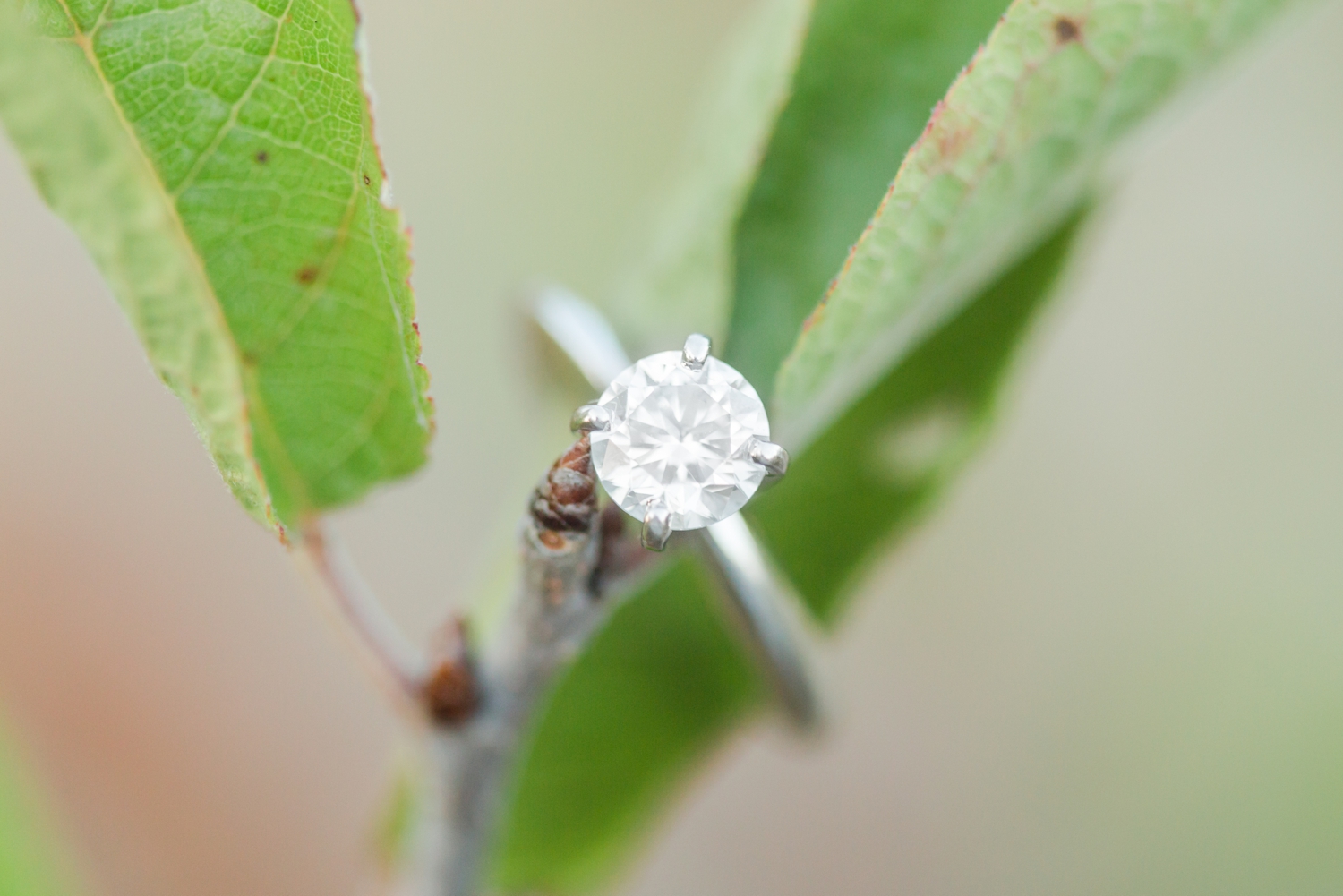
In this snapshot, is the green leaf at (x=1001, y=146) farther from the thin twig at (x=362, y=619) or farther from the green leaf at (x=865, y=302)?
the thin twig at (x=362, y=619)

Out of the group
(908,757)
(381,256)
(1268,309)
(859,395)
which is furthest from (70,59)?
(1268,309)

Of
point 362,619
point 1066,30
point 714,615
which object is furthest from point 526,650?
point 1066,30

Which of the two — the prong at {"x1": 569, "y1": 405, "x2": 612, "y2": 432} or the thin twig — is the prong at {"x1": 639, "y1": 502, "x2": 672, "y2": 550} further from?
the thin twig

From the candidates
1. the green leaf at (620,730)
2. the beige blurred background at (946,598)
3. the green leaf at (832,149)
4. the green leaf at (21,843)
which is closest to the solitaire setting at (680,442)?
the green leaf at (832,149)

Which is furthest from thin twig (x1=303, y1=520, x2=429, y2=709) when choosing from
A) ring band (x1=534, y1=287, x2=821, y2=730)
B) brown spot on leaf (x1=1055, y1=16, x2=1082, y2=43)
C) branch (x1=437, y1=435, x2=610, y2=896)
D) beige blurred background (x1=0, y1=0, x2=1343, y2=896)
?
beige blurred background (x1=0, y1=0, x2=1343, y2=896)

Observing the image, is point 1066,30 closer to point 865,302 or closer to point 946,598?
point 865,302

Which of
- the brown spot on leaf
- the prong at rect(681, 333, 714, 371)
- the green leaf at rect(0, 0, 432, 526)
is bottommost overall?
the prong at rect(681, 333, 714, 371)
